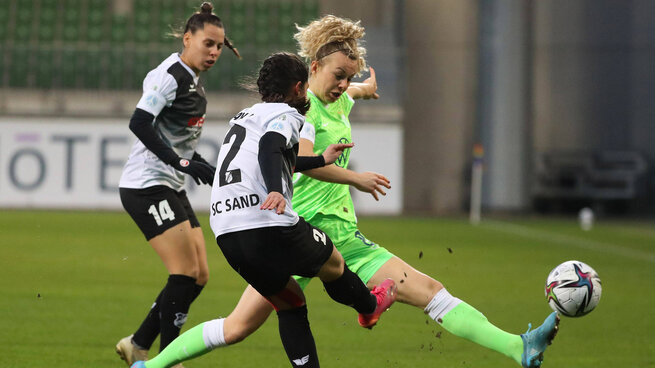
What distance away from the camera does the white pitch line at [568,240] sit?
14.5 m

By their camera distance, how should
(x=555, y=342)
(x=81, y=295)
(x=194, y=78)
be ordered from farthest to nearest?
(x=81, y=295)
(x=555, y=342)
(x=194, y=78)

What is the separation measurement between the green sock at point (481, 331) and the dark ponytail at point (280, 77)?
1.36 metres

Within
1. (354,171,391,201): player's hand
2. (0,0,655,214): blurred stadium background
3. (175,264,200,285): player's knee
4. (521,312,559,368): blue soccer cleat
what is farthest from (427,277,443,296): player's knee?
(0,0,655,214): blurred stadium background

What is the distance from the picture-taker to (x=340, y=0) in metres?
25.7

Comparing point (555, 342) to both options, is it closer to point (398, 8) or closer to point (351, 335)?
point (351, 335)

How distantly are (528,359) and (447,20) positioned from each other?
2016 centimetres

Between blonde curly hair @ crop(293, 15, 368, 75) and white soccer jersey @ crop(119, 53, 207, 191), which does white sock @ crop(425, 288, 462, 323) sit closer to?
blonde curly hair @ crop(293, 15, 368, 75)

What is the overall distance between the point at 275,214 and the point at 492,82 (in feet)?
68.0

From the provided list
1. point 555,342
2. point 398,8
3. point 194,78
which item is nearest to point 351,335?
point 555,342

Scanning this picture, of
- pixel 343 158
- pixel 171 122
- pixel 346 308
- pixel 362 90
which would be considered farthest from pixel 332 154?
pixel 346 308

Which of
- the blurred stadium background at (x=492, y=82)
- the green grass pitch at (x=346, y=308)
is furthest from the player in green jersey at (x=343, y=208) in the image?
the blurred stadium background at (x=492, y=82)

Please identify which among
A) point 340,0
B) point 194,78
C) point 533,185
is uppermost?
point 340,0

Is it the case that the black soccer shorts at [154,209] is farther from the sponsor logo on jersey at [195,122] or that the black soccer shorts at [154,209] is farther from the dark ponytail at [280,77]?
the dark ponytail at [280,77]

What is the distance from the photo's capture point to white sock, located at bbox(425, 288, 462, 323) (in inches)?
193
